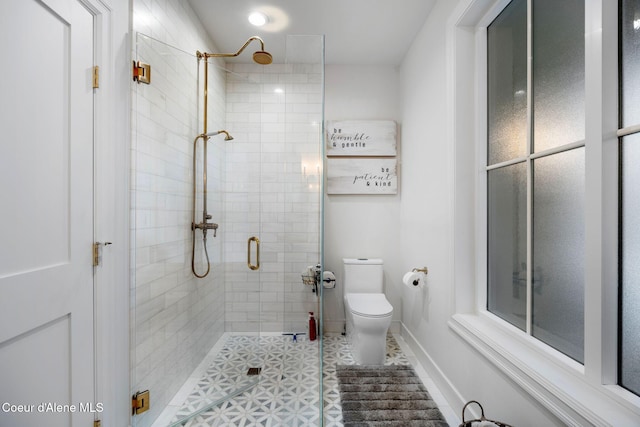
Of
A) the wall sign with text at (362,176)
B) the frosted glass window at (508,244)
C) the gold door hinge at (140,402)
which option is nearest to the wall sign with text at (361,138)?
the wall sign with text at (362,176)

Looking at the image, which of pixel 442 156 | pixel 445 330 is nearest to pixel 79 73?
pixel 442 156

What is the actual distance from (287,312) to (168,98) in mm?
1410

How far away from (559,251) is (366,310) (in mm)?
1282

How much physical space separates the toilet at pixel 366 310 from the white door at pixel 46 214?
1.53 meters

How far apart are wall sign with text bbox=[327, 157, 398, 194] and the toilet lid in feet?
3.17

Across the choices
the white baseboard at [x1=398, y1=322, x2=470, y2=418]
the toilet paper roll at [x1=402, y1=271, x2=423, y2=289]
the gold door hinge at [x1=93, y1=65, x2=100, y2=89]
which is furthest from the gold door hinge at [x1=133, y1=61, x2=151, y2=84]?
the white baseboard at [x1=398, y1=322, x2=470, y2=418]

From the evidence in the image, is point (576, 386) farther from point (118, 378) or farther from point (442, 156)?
point (118, 378)

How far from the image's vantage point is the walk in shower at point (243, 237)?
1.57 m

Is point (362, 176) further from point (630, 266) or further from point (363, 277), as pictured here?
point (630, 266)

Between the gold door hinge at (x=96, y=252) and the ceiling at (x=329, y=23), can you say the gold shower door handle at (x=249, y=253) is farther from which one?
the ceiling at (x=329, y=23)

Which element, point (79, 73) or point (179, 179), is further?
point (179, 179)

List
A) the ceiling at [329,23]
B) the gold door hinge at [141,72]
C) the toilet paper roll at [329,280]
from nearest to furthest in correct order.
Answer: the gold door hinge at [141,72] → the ceiling at [329,23] → the toilet paper roll at [329,280]

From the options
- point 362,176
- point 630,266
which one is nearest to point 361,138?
point 362,176

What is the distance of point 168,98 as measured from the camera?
1540mm
